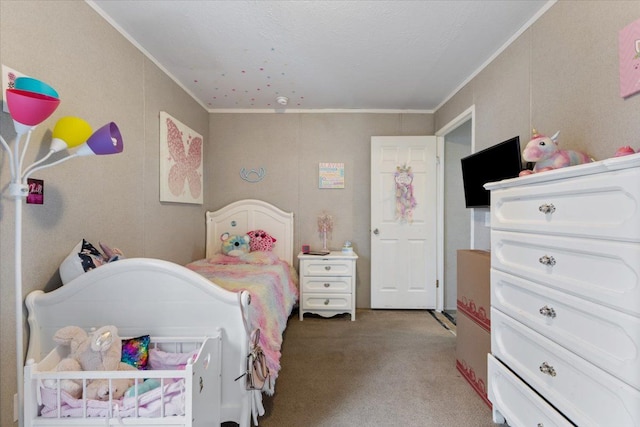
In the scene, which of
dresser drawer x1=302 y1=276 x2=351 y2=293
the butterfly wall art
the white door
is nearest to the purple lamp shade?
the butterfly wall art

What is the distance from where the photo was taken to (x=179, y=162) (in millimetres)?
2848

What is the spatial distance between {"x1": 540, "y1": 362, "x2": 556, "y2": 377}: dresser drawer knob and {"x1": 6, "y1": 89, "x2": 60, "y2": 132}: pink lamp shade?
225 cm

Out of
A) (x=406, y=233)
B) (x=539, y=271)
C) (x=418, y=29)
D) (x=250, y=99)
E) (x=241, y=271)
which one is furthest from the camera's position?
(x=406, y=233)

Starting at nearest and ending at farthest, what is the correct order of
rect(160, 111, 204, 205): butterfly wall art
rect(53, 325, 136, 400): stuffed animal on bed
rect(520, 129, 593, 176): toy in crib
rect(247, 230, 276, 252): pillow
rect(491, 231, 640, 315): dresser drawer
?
rect(491, 231, 640, 315): dresser drawer < rect(53, 325, 136, 400): stuffed animal on bed < rect(520, 129, 593, 176): toy in crib < rect(160, 111, 204, 205): butterfly wall art < rect(247, 230, 276, 252): pillow

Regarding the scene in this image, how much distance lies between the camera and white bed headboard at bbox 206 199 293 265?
11.8 feet

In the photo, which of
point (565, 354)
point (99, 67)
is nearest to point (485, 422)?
point (565, 354)

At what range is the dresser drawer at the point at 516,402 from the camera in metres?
1.24

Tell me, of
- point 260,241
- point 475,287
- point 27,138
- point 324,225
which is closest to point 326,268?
point 324,225

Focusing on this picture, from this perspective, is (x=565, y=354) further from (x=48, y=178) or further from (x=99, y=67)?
(x=99, y=67)

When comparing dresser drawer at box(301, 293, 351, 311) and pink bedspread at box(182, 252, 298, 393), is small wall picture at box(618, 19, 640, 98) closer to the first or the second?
pink bedspread at box(182, 252, 298, 393)

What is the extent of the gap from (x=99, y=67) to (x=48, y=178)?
818 mm

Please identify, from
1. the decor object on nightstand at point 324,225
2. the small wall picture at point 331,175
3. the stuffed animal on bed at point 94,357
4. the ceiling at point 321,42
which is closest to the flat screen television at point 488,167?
the ceiling at point 321,42

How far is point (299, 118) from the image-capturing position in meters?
3.68

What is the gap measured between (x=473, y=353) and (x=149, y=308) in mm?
2018
